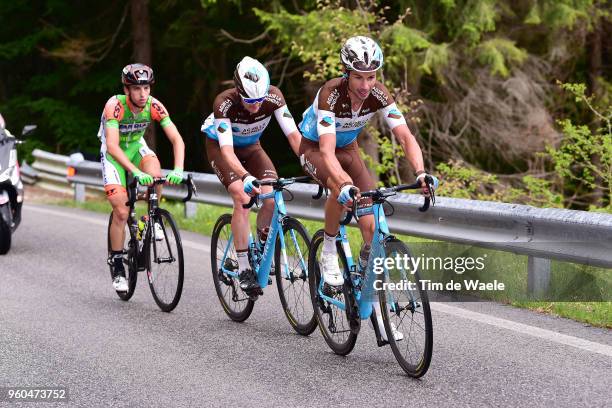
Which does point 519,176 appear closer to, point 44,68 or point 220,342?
point 220,342

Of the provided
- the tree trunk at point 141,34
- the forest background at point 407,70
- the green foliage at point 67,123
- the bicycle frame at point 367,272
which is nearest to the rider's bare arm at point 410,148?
the bicycle frame at point 367,272

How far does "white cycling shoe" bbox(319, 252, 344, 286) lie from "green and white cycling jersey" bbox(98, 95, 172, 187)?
259cm

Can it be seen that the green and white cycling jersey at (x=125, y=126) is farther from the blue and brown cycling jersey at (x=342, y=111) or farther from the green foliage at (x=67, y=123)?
the green foliage at (x=67, y=123)

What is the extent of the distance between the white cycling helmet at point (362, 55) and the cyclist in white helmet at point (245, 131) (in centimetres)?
123

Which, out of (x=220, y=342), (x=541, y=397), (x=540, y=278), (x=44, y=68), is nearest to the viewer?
(x=541, y=397)

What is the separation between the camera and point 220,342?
7305 millimetres

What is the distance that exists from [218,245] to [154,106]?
138 centimetres

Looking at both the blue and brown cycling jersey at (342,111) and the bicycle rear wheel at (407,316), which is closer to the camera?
the bicycle rear wheel at (407,316)

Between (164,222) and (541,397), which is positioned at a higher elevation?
(164,222)

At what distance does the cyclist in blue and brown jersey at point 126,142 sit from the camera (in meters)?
8.54

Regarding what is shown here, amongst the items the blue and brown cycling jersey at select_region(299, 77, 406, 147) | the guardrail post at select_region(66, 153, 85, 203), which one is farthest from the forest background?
the blue and brown cycling jersey at select_region(299, 77, 406, 147)

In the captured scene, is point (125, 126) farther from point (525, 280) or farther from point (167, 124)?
point (525, 280)

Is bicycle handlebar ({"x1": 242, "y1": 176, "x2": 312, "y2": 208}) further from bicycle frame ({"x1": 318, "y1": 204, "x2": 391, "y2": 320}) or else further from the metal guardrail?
the metal guardrail

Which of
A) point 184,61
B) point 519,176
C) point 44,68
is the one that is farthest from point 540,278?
point 44,68
